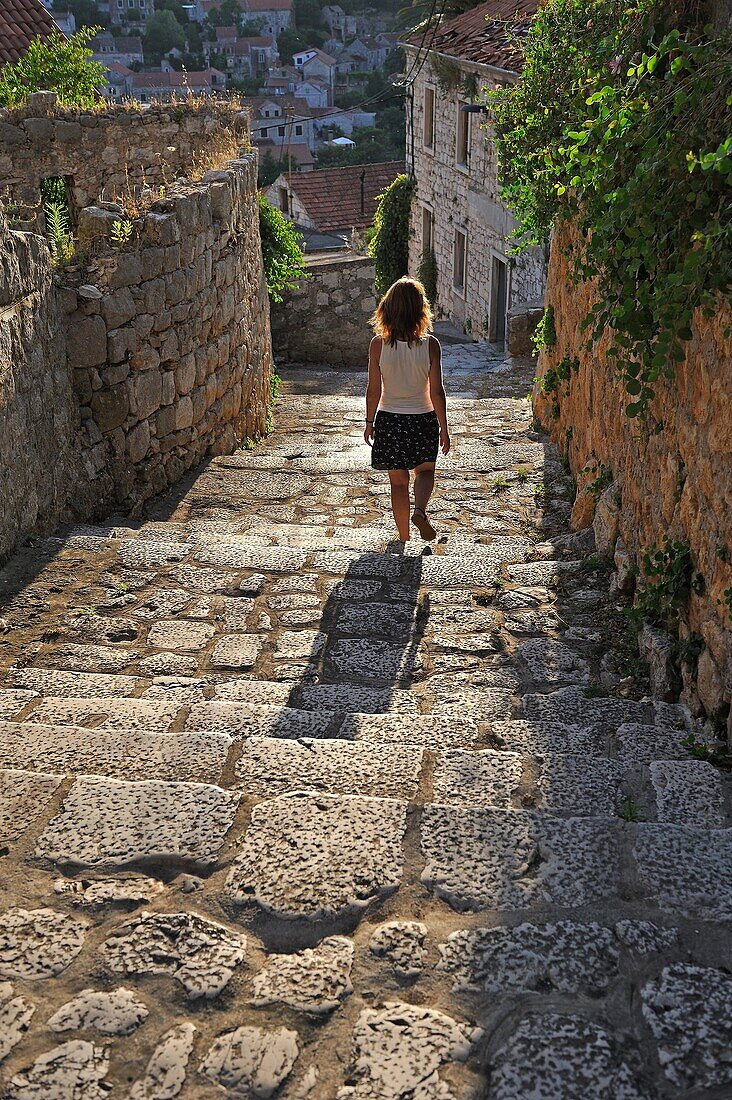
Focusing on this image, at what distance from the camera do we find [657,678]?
346 cm

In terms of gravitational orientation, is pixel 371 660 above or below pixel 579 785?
below

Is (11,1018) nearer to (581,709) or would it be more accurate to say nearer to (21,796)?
(21,796)

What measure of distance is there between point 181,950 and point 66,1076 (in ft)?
1.14

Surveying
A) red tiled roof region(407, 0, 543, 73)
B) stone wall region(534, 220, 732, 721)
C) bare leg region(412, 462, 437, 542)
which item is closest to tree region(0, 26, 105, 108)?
red tiled roof region(407, 0, 543, 73)

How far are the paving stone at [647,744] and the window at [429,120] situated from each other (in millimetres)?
20183

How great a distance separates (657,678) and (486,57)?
1589cm

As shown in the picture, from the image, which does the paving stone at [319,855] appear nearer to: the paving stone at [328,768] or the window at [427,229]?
the paving stone at [328,768]

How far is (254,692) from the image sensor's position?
3.62 m

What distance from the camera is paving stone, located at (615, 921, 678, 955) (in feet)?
6.70

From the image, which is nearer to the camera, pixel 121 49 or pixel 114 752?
pixel 114 752

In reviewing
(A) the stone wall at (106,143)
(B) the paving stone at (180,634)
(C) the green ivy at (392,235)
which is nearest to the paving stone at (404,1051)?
(B) the paving stone at (180,634)

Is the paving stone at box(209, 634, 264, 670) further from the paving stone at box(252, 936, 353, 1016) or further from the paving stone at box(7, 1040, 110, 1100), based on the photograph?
the paving stone at box(7, 1040, 110, 1100)

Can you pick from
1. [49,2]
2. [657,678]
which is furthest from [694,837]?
[49,2]

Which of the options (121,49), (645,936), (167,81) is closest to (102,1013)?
(645,936)
